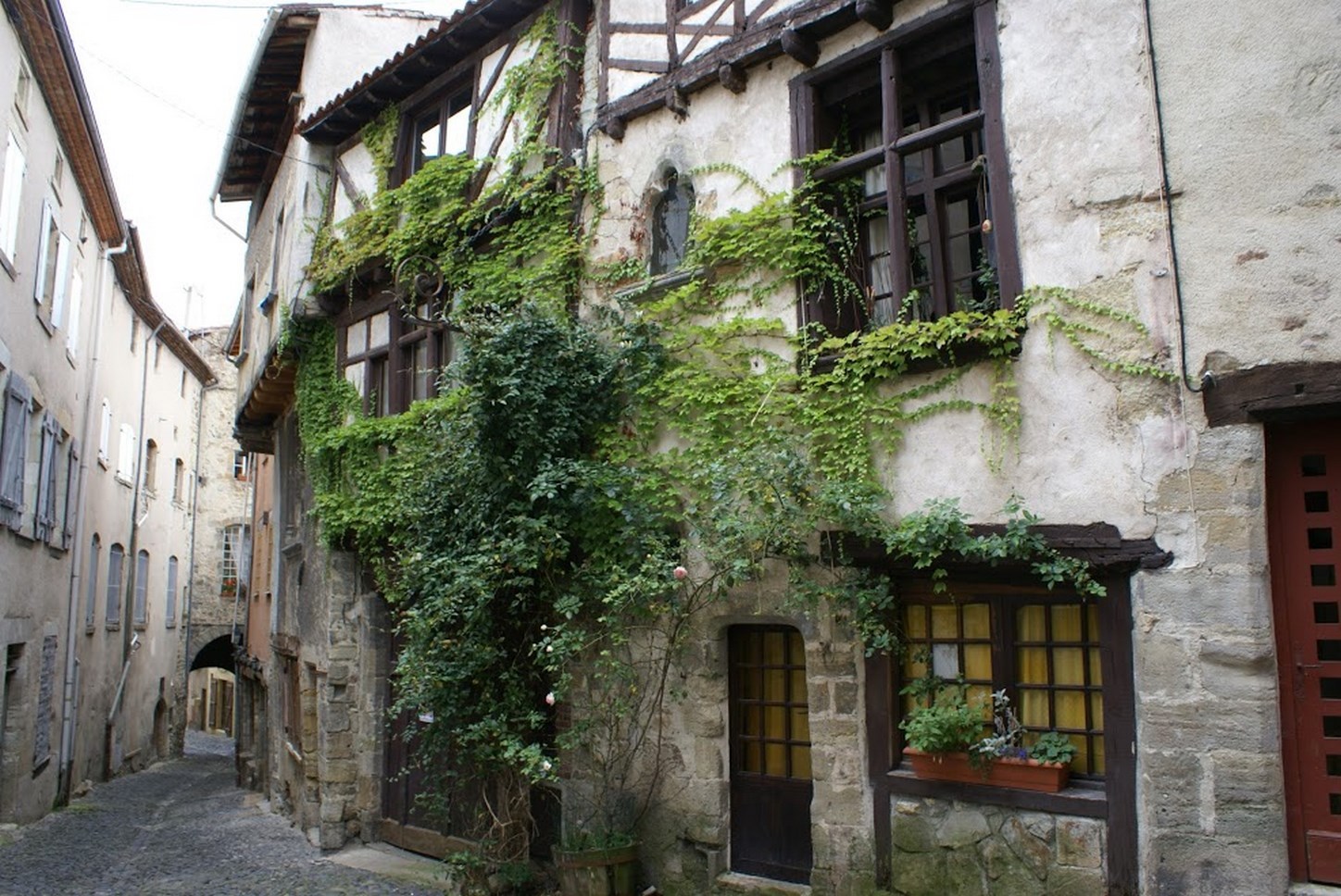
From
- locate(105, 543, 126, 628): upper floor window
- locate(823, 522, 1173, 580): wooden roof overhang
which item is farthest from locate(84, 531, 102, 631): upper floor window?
locate(823, 522, 1173, 580): wooden roof overhang

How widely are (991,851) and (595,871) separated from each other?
2.63 meters

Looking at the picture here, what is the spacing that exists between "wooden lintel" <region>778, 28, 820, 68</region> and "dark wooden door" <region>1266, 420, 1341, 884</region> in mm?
3556

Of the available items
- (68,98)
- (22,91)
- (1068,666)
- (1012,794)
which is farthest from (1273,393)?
(68,98)

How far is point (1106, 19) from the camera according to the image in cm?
567

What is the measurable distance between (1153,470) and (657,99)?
173 inches

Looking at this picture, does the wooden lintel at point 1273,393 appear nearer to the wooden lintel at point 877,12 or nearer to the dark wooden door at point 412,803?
the wooden lintel at point 877,12

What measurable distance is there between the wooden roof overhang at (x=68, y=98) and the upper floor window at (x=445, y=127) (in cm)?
419

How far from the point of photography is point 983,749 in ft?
18.9

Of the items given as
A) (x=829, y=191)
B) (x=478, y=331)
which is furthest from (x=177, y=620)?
(x=829, y=191)

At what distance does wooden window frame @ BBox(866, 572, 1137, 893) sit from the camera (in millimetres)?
5359

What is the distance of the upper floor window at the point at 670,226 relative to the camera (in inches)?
316

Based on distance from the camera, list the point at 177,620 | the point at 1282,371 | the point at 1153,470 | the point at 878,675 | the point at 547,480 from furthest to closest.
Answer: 1. the point at 177,620
2. the point at 547,480
3. the point at 878,675
4. the point at 1153,470
5. the point at 1282,371

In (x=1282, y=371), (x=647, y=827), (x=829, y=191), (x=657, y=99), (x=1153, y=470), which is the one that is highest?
(x=657, y=99)

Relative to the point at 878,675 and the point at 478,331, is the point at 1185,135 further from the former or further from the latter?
the point at 478,331
